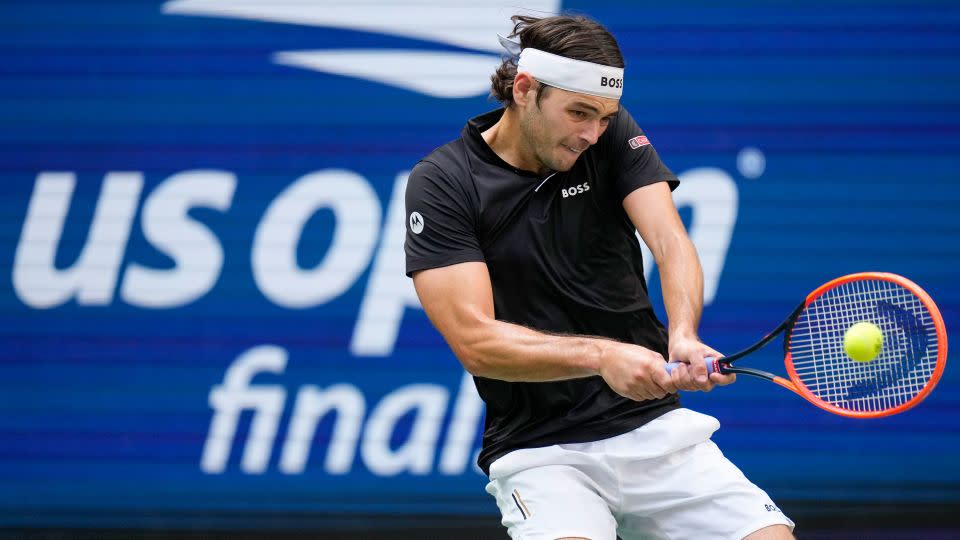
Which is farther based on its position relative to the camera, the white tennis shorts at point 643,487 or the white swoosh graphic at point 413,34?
the white swoosh graphic at point 413,34

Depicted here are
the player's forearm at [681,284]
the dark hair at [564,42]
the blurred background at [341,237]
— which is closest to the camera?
the player's forearm at [681,284]

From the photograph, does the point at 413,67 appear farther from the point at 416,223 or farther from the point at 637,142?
the point at 416,223

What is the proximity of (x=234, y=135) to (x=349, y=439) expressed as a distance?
170 cm

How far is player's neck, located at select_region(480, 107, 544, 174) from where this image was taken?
399cm

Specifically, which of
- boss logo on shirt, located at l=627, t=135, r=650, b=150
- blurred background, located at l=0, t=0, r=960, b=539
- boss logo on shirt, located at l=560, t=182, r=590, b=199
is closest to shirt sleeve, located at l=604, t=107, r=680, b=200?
boss logo on shirt, located at l=627, t=135, r=650, b=150

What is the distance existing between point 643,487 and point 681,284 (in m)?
0.62

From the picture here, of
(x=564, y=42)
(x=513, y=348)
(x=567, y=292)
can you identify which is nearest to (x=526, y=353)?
(x=513, y=348)

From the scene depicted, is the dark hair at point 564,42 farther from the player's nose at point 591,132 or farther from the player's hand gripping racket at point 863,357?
the player's hand gripping racket at point 863,357

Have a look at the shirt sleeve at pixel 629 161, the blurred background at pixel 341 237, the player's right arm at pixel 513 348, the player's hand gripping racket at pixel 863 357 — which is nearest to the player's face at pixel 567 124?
the shirt sleeve at pixel 629 161

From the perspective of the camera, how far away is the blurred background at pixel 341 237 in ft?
21.7

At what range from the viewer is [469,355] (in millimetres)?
3734

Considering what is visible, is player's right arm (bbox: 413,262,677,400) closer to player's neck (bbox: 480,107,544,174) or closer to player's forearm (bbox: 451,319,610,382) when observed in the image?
player's forearm (bbox: 451,319,610,382)

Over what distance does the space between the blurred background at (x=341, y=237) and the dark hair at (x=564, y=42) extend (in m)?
2.52

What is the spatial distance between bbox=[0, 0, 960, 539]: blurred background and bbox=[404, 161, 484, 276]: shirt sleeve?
2729mm
